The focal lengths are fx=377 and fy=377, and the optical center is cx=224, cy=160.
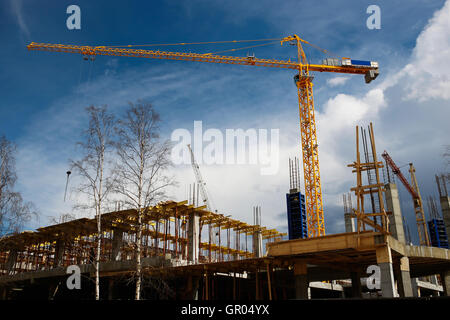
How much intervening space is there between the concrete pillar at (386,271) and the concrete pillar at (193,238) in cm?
1741

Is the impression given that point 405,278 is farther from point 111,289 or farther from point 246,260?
point 111,289

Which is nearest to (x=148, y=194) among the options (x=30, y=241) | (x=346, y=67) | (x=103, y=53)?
(x=30, y=241)

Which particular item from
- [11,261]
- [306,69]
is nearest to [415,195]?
[306,69]

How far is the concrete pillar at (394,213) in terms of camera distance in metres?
36.3

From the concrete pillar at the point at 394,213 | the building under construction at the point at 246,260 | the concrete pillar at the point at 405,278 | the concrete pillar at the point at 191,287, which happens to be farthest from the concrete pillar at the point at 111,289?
the concrete pillar at the point at 394,213

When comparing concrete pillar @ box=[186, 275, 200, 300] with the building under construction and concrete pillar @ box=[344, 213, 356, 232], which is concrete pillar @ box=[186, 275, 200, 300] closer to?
the building under construction

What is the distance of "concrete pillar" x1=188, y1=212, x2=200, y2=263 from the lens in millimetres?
35781

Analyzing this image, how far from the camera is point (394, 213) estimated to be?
36.4 metres

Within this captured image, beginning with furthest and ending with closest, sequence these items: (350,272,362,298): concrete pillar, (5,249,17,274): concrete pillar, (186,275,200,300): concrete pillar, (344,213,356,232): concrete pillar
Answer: (5,249,17,274): concrete pillar < (344,213,356,232): concrete pillar < (350,272,362,298): concrete pillar < (186,275,200,300): concrete pillar

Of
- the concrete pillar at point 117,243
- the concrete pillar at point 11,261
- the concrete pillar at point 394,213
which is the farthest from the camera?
the concrete pillar at point 11,261

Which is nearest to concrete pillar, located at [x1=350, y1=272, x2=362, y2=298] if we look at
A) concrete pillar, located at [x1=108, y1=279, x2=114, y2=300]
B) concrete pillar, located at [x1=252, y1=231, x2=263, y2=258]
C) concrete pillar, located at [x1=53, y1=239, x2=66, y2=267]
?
concrete pillar, located at [x1=252, y1=231, x2=263, y2=258]

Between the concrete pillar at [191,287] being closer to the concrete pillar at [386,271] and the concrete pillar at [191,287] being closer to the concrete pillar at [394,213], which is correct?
the concrete pillar at [386,271]

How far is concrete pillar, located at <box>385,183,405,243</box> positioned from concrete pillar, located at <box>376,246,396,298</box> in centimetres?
1543
